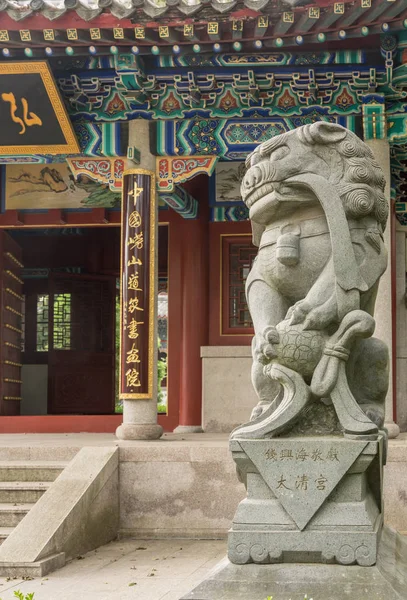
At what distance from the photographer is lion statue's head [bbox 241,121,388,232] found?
4645 millimetres

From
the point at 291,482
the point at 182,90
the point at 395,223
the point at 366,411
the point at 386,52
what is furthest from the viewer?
the point at 395,223

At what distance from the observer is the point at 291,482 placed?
13.9 feet

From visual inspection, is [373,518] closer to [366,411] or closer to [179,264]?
[366,411]

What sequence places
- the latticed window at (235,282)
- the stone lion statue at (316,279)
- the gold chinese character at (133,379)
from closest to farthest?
the stone lion statue at (316,279) < the gold chinese character at (133,379) < the latticed window at (235,282)

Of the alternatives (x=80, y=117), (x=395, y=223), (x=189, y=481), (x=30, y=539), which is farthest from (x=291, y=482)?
(x=395, y=223)

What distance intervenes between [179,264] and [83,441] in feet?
10.1

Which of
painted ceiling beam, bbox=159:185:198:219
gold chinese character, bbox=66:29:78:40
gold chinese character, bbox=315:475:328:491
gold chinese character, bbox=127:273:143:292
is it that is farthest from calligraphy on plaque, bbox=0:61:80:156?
gold chinese character, bbox=315:475:328:491

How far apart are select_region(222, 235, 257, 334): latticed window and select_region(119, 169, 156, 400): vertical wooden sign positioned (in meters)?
2.38

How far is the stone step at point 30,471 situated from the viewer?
26.3 feet

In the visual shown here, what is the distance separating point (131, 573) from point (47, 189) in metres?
6.41

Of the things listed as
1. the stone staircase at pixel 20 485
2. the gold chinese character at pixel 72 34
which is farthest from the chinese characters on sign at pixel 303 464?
the gold chinese character at pixel 72 34

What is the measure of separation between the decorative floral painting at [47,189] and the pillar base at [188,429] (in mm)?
3091

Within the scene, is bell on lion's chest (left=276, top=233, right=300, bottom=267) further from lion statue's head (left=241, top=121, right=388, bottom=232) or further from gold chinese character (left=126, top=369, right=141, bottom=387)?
gold chinese character (left=126, top=369, right=141, bottom=387)

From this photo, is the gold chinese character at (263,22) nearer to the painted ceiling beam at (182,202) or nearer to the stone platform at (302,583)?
the painted ceiling beam at (182,202)
